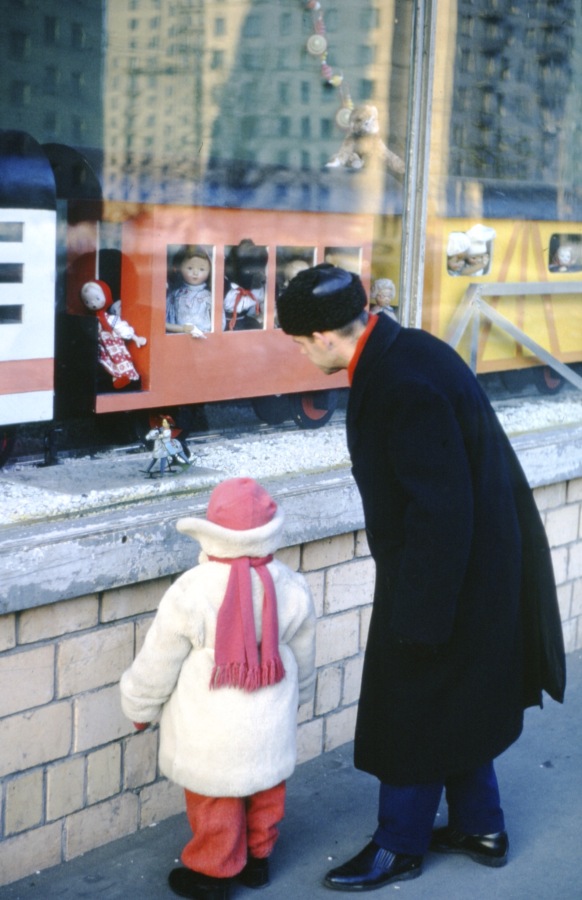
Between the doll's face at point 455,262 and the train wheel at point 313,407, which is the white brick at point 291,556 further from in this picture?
the doll's face at point 455,262

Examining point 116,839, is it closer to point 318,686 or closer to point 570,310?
point 318,686

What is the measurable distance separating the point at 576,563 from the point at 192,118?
8.13 ft

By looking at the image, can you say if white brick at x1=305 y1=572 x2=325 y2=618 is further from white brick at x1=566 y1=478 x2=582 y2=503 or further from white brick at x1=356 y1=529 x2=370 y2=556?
white brick at x1=566 y1=478 x2=582 y2=503

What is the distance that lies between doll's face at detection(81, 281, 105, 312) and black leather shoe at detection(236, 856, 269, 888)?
156 cm

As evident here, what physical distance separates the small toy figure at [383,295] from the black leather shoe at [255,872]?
2.02 m

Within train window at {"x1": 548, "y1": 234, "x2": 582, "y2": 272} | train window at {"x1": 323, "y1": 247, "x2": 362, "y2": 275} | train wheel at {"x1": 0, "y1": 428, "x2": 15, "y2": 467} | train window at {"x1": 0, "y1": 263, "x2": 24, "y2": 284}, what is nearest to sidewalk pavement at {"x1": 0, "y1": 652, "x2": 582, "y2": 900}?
train wheel at {"x1": 0, "y1": 428, "x2": 15, "y2": 467}

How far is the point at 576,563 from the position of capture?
5098mm

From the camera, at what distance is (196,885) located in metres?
3.14

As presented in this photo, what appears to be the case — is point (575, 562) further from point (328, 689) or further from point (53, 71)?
point (53, 71)

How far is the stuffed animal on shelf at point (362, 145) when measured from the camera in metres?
4.25

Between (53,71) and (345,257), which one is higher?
(53,71)

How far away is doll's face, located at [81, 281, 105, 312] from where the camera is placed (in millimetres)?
3502

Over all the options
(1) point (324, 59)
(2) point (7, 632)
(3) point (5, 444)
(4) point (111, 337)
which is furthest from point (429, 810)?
(1) point (324, 59)

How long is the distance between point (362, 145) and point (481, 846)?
234 cm
